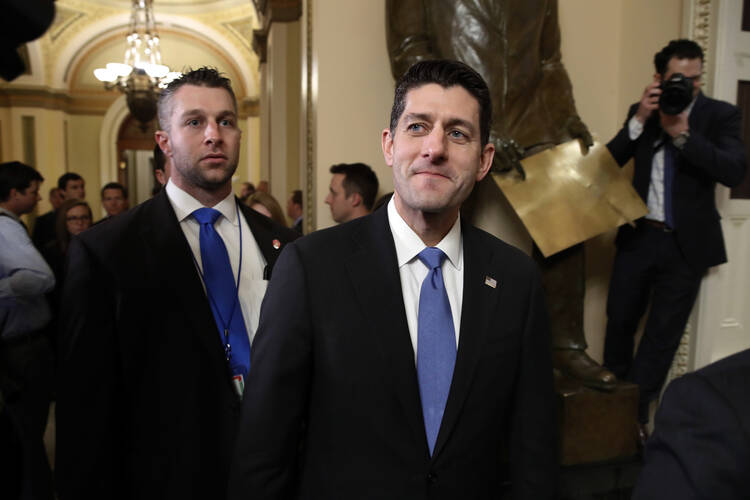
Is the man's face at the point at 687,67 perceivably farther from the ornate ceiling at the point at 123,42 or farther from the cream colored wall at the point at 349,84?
the ornate ceiling at the point at 123,42

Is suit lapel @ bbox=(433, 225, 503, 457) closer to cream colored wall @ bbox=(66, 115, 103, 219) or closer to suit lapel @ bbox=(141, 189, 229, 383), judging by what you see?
suit lapel @ bbox=(141, 189, 229, 383)

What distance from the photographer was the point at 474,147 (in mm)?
1431

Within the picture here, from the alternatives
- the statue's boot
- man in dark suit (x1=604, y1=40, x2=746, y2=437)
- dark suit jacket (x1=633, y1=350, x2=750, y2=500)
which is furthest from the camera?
dark suit jacket (x1=633, y1=350, x2=750, y2=500)

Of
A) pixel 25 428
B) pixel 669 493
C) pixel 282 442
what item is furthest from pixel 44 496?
pixel 669 493

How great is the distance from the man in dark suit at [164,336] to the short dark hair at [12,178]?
7.75 ft

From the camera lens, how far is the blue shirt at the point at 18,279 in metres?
2.82

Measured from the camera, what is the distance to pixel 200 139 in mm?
1743

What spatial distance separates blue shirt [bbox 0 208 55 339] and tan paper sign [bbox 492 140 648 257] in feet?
7.33

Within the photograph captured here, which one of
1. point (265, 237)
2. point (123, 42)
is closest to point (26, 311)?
point (265, 237)

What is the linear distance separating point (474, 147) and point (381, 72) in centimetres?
228

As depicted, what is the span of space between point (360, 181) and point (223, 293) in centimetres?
161

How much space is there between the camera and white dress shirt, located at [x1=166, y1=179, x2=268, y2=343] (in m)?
1.79

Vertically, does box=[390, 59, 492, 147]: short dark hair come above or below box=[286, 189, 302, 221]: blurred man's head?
above

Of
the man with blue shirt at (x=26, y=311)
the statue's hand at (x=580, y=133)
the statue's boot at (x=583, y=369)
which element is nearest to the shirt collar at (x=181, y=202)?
the man with blue shirt at (x=26, y=311)
